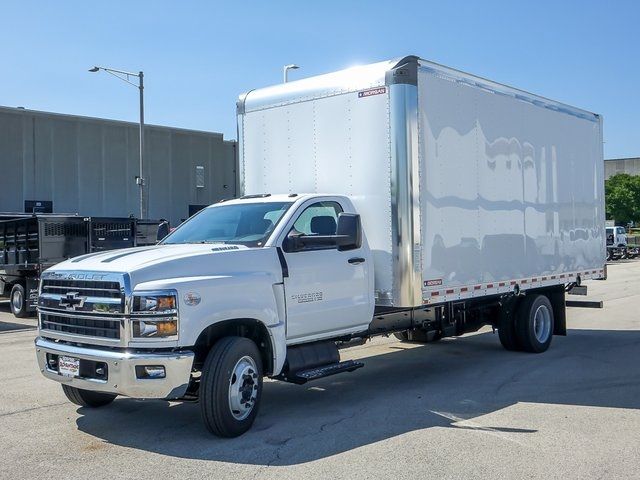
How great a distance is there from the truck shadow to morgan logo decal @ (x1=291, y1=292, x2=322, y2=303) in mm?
1179

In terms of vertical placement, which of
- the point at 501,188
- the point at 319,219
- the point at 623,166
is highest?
the point at 623,166

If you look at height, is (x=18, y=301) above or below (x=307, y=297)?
below

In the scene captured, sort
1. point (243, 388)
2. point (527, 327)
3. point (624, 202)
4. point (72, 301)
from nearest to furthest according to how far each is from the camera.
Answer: point (72, 301)
point (243, 388)
point (527, 327)
point (624, 202)

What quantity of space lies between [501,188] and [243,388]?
16.7 ft

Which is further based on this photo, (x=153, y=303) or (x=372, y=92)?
(x=372, y=92)

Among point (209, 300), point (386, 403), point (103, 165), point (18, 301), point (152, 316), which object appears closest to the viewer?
point (152, 316)

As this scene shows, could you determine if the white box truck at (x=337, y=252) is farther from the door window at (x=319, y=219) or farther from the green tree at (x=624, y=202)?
the green tree at (x=624, y=202)

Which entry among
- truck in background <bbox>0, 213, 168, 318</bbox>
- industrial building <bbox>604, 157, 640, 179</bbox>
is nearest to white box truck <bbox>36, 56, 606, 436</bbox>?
truck in background <bbox>0, 213, 168, 318</bbox>

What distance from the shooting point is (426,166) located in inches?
324

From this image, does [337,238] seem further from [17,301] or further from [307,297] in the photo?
[17,301]

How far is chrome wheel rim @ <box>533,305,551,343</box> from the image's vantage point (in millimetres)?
11250

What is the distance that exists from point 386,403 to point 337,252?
175cm

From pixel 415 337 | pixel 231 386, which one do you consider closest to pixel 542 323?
pixel 415 337

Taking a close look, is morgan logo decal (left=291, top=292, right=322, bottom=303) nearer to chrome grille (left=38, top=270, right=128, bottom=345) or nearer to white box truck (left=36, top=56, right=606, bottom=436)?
white box truck (left=36, top=56, right=606, bottom=436)
